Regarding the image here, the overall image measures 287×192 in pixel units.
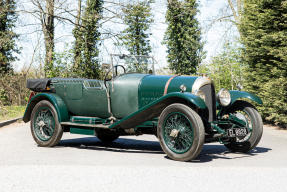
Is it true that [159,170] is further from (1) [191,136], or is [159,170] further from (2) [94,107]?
(2) [94,107]

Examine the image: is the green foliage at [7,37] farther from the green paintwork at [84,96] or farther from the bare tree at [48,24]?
the green paintwork at [84,96]

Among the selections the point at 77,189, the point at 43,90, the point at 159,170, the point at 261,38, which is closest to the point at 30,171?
the point at 77,189

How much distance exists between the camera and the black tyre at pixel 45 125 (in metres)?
7.77

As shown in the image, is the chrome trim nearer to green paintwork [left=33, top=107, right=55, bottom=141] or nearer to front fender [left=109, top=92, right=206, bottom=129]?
front fender [left=109, top=92, right=206, bottom=129]

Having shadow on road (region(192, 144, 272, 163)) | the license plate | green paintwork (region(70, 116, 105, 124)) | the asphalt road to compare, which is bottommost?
shadow on road (region(192, 144, 272, 163))

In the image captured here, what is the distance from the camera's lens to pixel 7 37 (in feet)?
72.1

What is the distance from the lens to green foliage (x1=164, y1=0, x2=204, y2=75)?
24.9 meters

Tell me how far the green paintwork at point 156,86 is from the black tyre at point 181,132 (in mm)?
572

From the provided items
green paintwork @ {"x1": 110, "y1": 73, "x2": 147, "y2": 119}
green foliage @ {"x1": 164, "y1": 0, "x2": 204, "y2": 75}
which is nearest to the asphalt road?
green paintwork @ {"x1": 110, "y1": 73, "x2": 147, "y2": 119}

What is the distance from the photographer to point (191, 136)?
586cm

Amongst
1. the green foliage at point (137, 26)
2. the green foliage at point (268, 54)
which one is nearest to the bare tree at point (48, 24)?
the green foliage at point (137, 26)

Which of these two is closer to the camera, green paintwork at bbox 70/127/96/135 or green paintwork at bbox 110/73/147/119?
green paintwork at bbox 110/73/147/119

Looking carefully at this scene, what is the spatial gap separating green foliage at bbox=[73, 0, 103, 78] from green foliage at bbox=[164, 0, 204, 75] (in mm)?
5757

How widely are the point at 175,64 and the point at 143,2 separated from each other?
5903 millimetres
